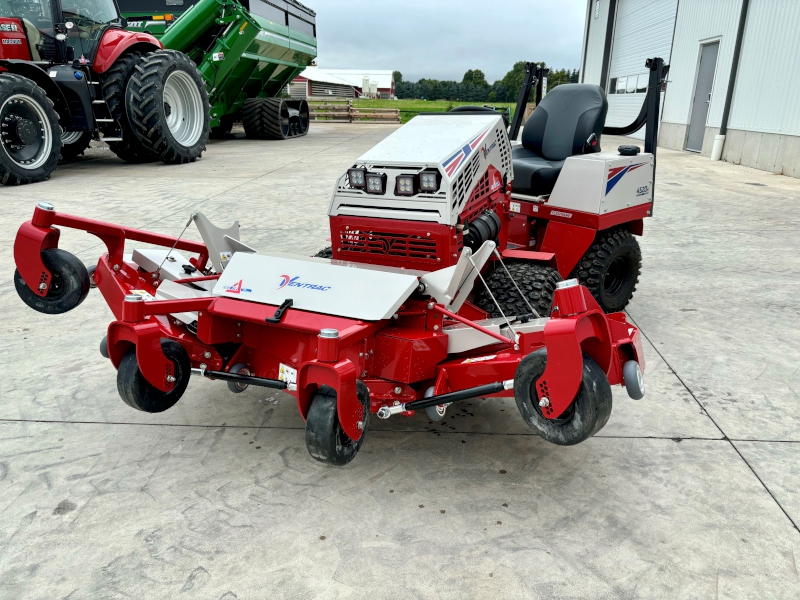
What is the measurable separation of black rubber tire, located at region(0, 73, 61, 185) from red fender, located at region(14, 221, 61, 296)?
19.5 feet

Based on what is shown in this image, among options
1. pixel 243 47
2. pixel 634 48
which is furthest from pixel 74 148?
pixel 634 48

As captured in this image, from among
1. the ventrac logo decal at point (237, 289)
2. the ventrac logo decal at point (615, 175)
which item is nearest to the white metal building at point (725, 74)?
the ventrac logo decal at point (615, 175)

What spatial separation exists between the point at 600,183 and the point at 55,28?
313 inches

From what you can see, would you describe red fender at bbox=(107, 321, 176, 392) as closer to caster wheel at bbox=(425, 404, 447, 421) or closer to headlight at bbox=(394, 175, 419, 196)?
caster wheel at bbox=(425, 404, 447, 421)

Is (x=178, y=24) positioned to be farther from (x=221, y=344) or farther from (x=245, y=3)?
(x=221, y=344)

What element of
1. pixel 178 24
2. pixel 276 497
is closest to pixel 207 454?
pixel 276 497

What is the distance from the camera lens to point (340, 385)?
1.96 m

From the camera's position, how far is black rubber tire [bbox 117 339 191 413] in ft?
7.45

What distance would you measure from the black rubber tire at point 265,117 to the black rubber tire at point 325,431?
1392 centimetres

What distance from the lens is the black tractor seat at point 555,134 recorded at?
431cm

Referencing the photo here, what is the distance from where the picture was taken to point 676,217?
7.45 metres

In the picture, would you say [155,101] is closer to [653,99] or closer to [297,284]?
[653,99]

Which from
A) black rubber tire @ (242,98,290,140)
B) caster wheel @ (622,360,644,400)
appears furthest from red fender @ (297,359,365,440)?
black rubber tire @ (242,98,290,140)

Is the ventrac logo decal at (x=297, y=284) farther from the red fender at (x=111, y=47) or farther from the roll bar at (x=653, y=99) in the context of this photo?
the red fender at (x=111, y=47)
